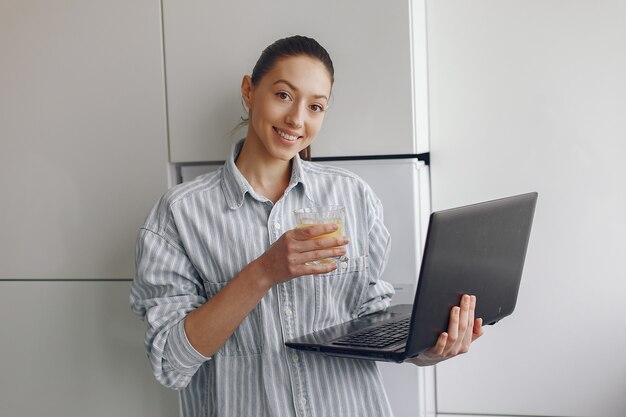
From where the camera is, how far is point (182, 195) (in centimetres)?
150

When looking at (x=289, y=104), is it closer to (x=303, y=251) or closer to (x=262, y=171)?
(x=262, y=171)

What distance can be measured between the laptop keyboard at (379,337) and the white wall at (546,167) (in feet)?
1.70

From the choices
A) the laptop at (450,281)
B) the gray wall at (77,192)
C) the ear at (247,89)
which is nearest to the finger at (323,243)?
the laptop at (450,281)

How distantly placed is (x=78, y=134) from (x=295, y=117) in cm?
68

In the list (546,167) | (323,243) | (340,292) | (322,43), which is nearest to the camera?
(323,243)

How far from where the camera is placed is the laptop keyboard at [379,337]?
135 cm

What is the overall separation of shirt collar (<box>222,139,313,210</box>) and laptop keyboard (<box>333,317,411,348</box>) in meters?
0.28

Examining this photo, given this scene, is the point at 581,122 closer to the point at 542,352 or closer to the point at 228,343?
the point at 542,352

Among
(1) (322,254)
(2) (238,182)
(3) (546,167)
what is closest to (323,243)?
(1) (322,254)

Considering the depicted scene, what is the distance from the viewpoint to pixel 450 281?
4.24 feet

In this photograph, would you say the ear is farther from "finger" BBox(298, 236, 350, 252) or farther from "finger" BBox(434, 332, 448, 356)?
"finger" BBox(434, 332, 448, 356)

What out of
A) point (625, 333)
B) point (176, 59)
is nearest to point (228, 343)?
point (176, 59)

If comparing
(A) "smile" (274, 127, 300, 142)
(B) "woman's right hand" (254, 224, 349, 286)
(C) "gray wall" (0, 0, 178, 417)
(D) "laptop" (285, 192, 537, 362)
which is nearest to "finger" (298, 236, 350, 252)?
(B) "woman's right hand" (254, 224, 349, 286)

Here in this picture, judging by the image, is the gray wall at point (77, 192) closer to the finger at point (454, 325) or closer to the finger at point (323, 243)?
the finger at point (323, 243)
